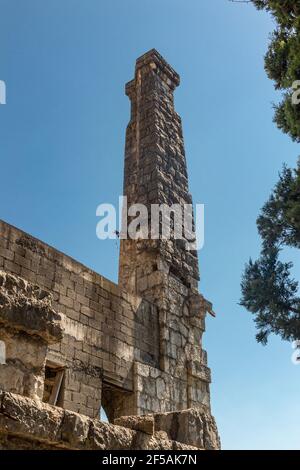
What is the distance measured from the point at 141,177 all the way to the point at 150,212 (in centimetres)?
94

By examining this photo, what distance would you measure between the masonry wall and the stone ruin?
16mm

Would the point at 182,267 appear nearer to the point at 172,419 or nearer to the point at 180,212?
the point at 180,212

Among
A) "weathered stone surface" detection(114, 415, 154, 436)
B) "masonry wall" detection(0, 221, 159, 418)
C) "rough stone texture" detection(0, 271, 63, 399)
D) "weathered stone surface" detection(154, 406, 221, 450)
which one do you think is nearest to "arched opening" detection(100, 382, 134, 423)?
"masonry wall" detection(0, 221, 159, 418)

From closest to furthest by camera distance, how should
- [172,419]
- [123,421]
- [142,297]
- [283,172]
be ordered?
[123,421] → [172,419] → [142,297] → [283,172]

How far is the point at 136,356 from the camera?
8008mm

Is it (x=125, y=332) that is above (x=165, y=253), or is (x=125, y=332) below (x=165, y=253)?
below

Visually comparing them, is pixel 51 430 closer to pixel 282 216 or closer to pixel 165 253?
pixel 165 253

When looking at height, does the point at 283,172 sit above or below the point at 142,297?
above

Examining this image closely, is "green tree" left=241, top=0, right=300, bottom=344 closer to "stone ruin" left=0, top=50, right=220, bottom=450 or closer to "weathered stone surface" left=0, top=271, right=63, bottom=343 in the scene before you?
"stone ruin" left=0, top=50, right=220, bottom=450

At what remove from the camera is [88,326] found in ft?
24.1

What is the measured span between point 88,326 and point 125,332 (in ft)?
2.76

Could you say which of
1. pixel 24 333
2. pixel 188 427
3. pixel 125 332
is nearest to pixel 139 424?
pixel 188 427
